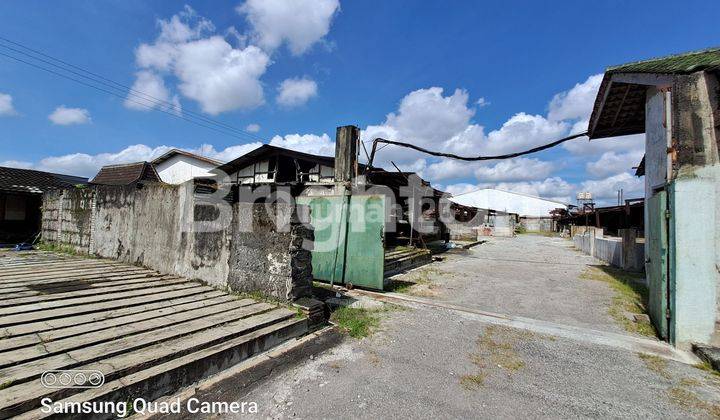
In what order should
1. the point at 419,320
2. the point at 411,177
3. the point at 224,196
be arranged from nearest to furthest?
the point at 419,320
the point at 224,196
the point at 411,177

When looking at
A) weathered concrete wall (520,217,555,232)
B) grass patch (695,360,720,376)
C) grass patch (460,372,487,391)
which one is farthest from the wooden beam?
weathered concrete wall (520,217,555,232)

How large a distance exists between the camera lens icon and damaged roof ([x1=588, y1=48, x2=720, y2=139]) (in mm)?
7581

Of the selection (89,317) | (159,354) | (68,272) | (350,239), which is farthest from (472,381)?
(68,272)

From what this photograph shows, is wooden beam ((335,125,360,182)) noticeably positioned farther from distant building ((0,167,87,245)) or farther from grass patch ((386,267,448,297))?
distant building ((0,167,87,245))

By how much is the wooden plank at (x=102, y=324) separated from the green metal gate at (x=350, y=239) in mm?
2665

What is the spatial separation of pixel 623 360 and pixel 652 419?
1286 mm

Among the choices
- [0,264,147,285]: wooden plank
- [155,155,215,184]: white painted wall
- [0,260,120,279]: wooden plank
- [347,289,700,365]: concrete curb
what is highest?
[155,155,215,184]: white painted wall

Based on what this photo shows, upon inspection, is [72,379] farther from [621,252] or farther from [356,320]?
[621,252]

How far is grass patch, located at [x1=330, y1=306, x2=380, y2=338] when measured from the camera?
4.27 meters

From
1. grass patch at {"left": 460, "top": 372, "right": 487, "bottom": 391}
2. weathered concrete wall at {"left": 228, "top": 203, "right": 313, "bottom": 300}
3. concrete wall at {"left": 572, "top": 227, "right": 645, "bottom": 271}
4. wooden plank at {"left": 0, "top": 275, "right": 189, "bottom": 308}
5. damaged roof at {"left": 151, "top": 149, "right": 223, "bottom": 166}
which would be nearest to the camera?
grass patch at {"left": 460, "top": 372, "right": 487, "bottom": 391}

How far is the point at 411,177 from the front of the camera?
11539 mm

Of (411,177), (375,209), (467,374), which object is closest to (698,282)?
(467,374)

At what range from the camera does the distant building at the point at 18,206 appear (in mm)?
12148

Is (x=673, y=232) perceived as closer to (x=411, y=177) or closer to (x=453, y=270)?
(x=453, y=270)
